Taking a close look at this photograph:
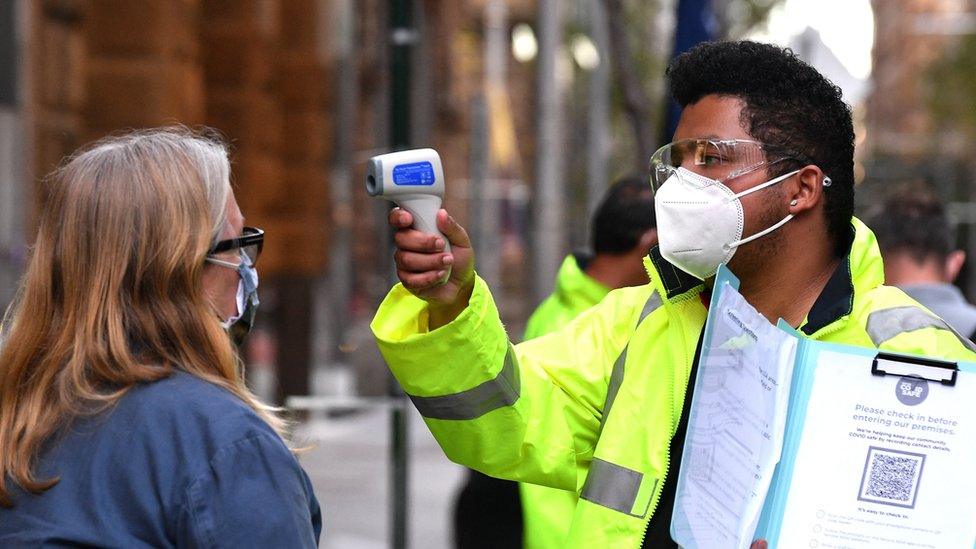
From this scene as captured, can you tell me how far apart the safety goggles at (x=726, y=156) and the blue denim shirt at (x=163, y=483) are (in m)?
0.99

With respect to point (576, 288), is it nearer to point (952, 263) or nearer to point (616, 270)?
point (616, 270)

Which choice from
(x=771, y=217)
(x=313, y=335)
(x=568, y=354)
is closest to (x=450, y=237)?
(x=568, y=354)

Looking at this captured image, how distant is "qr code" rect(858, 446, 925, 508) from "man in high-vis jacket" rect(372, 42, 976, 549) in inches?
8.8

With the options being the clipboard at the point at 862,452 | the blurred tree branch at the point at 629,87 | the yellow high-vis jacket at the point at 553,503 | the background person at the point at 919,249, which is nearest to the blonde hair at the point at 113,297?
the clipboard at the point at 862,452

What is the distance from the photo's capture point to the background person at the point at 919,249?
193 inches

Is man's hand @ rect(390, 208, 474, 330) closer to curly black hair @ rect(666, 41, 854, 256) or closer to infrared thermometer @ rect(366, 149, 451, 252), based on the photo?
infrared thermometer @ rect(366, 149, 451, 252)

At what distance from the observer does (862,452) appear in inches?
92.0

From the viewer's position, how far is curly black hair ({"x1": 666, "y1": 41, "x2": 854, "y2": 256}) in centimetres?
263

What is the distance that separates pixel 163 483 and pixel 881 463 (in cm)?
117

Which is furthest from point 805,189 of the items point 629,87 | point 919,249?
point 629,87

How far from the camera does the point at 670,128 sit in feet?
20.0

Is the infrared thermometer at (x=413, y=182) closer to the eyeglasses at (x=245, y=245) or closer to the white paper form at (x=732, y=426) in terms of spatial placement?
the eyeglasses at (x=245, y=245)

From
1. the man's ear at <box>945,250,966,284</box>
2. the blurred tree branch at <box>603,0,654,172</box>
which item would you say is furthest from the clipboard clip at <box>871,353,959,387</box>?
the blurred tree branch at <box>603,0,654,172</box>

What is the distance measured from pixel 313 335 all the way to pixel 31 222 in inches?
304
